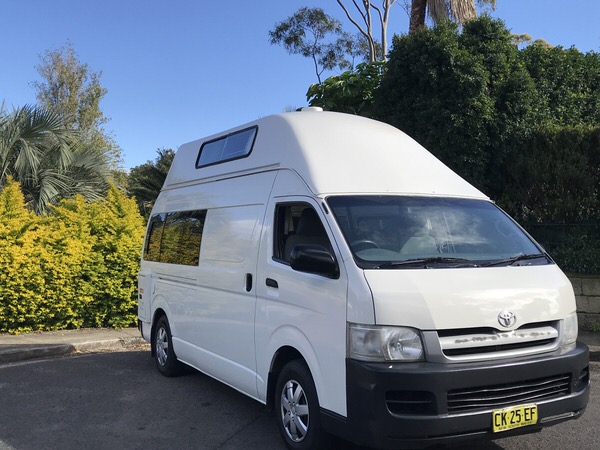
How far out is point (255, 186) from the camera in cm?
502

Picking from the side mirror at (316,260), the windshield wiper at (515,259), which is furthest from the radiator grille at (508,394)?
the side mirror at (316,260)

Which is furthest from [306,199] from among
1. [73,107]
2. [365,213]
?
[73,107]

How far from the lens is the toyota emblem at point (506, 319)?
3525mm

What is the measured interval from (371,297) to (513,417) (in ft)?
3.89

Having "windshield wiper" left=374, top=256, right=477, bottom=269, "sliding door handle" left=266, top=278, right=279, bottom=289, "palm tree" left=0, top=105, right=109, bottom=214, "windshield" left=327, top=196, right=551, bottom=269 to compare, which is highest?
"palm tree" left=0, top=105, right=109, bottom=214

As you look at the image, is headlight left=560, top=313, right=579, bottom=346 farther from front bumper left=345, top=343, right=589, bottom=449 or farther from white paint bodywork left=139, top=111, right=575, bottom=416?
front bumper left=345, top=343, right=589, bottom=449

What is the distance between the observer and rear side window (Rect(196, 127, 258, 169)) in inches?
212

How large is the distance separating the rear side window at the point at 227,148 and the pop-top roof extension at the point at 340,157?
14 mm

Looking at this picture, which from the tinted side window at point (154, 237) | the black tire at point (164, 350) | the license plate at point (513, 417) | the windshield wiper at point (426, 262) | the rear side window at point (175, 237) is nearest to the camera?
the license plate at point (513, 417)

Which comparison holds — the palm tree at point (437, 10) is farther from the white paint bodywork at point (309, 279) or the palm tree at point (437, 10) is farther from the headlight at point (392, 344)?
the headlight at point (392, 344)

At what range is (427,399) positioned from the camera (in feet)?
10.9

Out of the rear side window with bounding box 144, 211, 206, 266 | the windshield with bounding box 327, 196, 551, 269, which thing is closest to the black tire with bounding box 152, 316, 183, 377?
the rear side window with bounding box 144, 211, 206, 266

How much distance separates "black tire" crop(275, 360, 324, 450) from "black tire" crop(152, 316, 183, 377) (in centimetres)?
260

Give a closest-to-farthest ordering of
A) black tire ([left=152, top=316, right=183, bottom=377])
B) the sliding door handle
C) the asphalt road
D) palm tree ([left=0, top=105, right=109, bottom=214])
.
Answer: the sliding door handle, the asphalt road, black tire ([left=152, top=316, right=183, bottom=377]), palm tree ([left=0, top=105, right=109, bottom=214])
